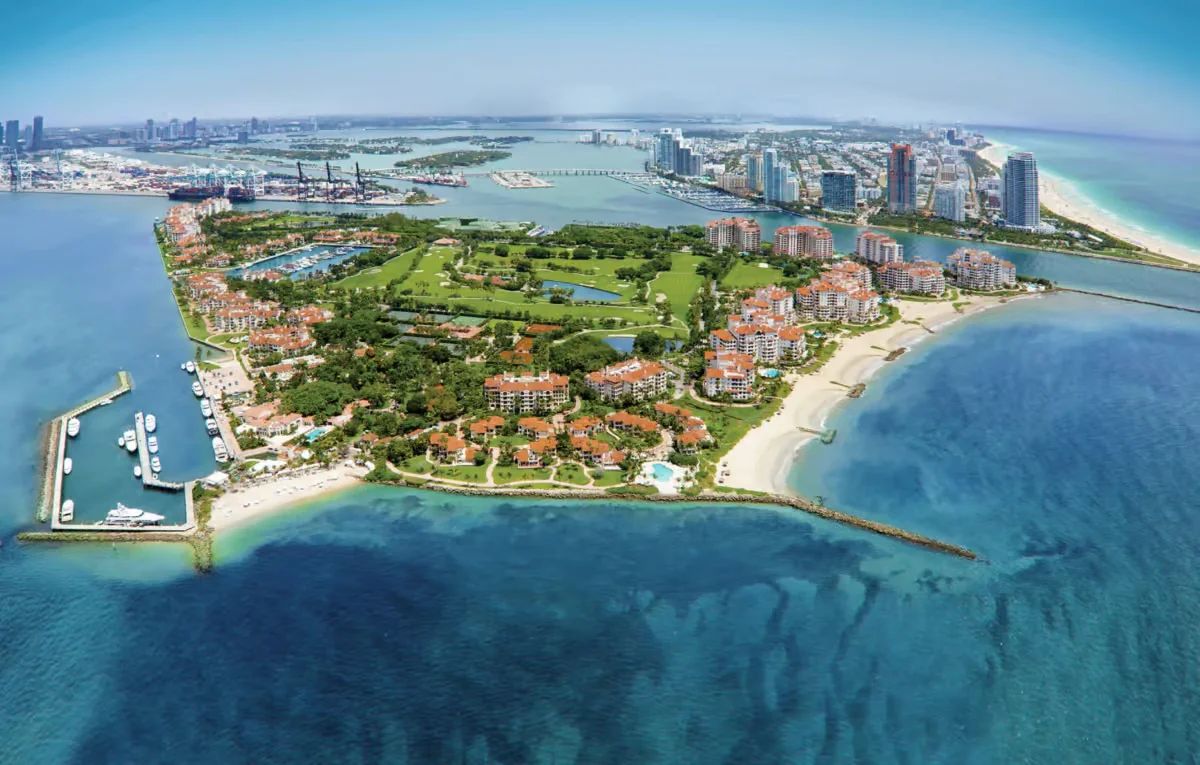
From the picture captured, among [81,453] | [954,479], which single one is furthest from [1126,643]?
[81,453]

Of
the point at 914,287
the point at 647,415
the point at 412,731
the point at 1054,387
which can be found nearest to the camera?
the point at 412,731

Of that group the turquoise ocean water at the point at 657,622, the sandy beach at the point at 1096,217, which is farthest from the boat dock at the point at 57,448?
the sandy beach at the point at 1096,217

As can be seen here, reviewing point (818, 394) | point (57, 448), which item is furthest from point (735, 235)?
point (57, 448)

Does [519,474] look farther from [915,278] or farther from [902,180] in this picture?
[902,180]

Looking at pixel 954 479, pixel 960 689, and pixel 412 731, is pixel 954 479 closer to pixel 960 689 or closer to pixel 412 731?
pixel 960 689

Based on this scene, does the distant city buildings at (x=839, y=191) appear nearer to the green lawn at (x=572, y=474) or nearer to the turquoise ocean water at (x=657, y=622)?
the turquoise ocean water at (x=657, y=622)

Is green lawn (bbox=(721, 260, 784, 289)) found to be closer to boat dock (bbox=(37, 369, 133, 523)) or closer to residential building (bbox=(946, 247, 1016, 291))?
residential building (bbox=(946, 247, 1016, 291))

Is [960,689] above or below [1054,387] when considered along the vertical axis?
below

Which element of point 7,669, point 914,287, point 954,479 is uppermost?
point 914,287

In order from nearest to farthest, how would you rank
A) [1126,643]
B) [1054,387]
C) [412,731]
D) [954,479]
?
[412,731], [1126,643], [954,479], [1054,387]
